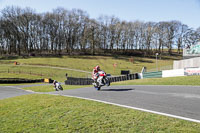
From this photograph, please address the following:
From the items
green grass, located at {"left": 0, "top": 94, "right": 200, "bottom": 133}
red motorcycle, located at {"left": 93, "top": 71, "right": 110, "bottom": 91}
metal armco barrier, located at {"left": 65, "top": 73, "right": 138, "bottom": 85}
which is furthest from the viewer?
metal armco barrier, located at {"left": 65, "top": 73, "right": 138, "bottom": 85}

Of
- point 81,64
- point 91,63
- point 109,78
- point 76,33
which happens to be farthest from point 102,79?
point 76,33

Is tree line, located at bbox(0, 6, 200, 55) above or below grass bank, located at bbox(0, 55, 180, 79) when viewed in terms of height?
above

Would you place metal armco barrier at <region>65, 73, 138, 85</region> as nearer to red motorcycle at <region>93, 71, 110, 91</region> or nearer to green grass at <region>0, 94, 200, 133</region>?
red motorcycle at <region>93, 71, 110, 91</region>

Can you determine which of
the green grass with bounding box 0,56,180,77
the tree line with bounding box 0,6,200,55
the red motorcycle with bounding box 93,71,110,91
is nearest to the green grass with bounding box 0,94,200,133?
the red motorcycle with bounding box 93,71,110,91

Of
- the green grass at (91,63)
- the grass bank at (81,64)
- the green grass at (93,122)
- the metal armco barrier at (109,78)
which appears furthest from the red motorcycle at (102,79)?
the green grass at (91,63)

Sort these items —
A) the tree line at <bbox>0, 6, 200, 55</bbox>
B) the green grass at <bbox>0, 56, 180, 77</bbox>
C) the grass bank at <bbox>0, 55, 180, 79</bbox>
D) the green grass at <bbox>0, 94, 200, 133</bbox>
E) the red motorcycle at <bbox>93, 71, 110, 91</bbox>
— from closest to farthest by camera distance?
the green grass at <bbox>0, 94, 200, 133</bbox> < the red motorcycle at <bbox>93, 71, 110, 91</bbox> < the grass bank at <bbox>0, 55, 180, 79</bbox> < the green grass at <bbox>0, 56, 180, 77</bbox> < the tree line at <bbox>0, 6, 200, 55</bbox>

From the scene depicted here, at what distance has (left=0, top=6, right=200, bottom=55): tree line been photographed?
277 ft

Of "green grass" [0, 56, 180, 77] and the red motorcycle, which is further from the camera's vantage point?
"green grass" [0, 56, 180, 77]

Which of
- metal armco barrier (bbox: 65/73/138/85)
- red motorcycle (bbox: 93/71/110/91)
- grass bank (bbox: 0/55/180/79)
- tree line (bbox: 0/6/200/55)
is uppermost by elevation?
tree line (bbox: 0/6/200/55)

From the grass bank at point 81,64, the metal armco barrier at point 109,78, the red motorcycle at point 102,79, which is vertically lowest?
the metal armco barrier at point 109,78

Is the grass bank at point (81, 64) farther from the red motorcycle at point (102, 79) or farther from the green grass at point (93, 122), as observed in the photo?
the green grass at point (93, 122)

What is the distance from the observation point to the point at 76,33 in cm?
9094

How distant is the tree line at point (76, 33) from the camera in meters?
84.5

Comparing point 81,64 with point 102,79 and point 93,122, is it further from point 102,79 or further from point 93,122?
point 93,122
